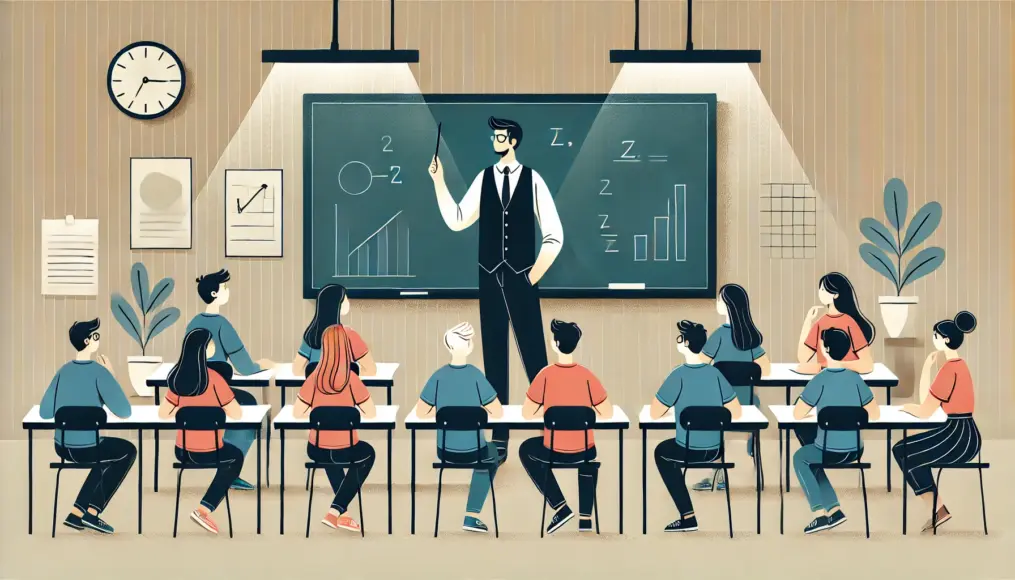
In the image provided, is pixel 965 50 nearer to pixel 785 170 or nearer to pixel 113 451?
pixel 785 170

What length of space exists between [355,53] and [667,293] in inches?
106

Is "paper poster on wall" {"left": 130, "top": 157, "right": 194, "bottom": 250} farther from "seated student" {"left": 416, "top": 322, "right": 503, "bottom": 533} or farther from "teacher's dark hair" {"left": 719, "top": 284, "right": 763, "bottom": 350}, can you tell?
"teacher's dark hair" {"left": 719, "top": 284, "right": 763, "bottom": 350}

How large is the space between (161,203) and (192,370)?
7.81 ft

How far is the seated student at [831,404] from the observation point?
4.91m

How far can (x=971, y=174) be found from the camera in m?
6.94

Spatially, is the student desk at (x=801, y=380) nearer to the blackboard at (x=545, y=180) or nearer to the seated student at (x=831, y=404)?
the seated student at (x=831, y=404)

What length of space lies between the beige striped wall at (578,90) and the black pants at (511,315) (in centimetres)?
64

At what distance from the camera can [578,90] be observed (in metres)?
6.93

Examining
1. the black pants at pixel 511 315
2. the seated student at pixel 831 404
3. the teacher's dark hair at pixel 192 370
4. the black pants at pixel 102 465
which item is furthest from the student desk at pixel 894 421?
the black pants at pixel 102 465

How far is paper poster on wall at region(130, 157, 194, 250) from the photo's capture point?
694 centimetres

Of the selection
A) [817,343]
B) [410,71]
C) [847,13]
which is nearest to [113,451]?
[410,71]

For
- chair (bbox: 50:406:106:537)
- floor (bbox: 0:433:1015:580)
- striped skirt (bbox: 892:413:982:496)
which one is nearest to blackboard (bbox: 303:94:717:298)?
floor (bbox: 0:433:1015:580)

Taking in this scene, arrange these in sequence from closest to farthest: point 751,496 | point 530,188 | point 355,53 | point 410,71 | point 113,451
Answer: point 113,451 < point 355,53 < point 751,496 < point 530,188 < point 410,71

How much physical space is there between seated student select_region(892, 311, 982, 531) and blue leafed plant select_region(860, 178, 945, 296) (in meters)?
1.89
